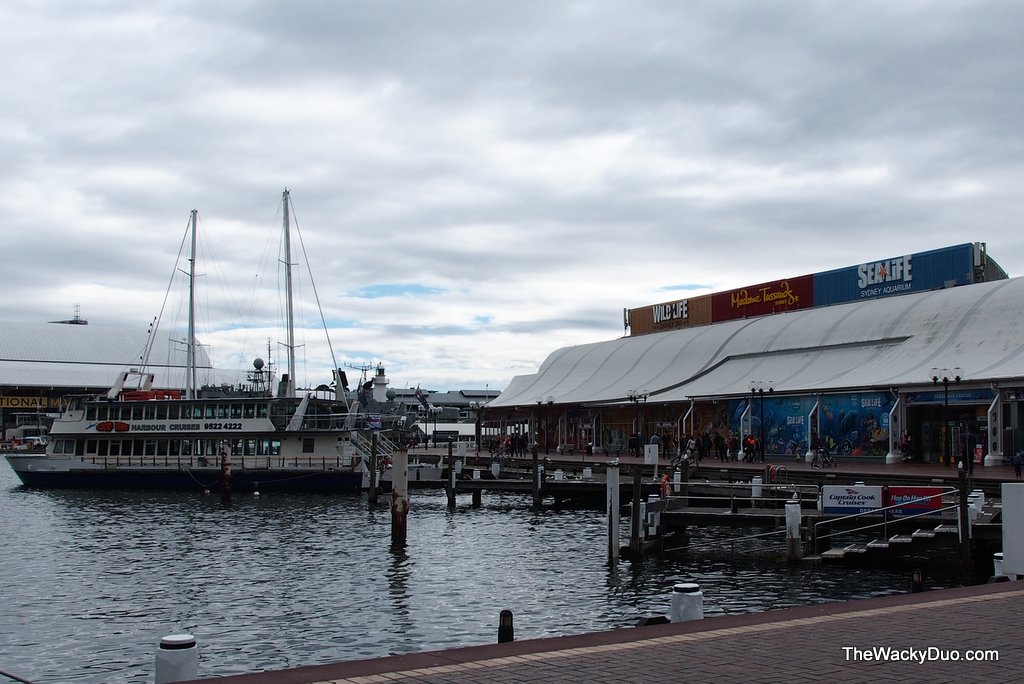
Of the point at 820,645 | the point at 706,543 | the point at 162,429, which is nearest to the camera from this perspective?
the point at 820,645

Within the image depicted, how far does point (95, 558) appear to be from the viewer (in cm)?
3366

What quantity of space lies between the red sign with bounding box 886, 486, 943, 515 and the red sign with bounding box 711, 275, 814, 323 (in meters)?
46.3

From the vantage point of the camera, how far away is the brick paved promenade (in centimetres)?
1057

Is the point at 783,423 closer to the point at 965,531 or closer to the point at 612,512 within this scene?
the point at 612,512

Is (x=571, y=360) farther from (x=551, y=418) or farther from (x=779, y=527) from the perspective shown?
(x=779, y=527)

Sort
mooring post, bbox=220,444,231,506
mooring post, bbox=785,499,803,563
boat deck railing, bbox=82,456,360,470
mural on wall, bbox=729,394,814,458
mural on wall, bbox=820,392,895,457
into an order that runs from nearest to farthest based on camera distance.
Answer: mooring post, bbox=785,499,803,563, mural on wall, bbox=820,392,895,457, mural on wall, bbox=729,394,814,458, mooring post, bbox=220,444,231,506, boat deck railing, bbox=82,456,360,470

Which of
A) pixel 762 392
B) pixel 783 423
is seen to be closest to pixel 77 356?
pixel 783 423

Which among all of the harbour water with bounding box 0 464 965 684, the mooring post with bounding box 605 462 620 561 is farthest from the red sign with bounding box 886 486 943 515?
the mooring post with bounding box 605 462 620 561

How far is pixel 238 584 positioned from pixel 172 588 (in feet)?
5.80

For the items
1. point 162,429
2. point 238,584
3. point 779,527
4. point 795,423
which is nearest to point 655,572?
point 779,527

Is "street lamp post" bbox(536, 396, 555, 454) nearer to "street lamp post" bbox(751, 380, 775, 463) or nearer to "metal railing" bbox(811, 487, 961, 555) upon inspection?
"street lamp post" bbox(751, 380, 775, 463)

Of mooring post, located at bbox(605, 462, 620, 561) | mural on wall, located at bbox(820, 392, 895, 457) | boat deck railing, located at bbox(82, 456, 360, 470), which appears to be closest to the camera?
mooring post, located at bbox(605, 462, 620, 561)

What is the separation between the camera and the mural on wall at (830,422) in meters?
48.7

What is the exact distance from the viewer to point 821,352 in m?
59.5
